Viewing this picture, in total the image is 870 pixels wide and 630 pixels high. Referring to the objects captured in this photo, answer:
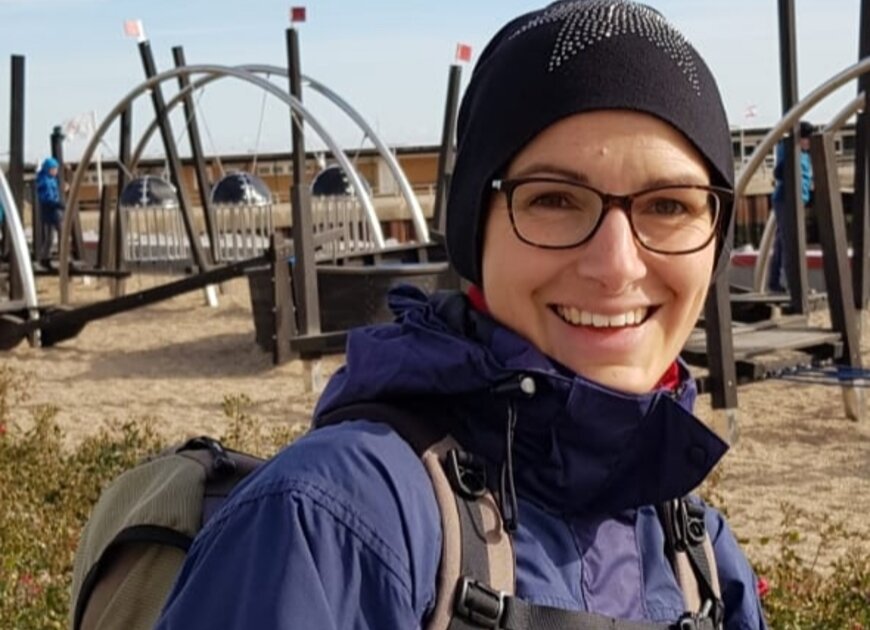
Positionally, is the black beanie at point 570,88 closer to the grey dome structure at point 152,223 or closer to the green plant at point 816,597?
the green plant at point 816,597

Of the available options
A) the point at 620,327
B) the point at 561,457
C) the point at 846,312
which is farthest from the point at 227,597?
the point at 846,312

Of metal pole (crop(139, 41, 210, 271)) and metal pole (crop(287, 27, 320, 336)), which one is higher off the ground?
metal pole (crop(139, 41, 210, 271))

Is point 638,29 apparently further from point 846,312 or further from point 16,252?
point 16,252

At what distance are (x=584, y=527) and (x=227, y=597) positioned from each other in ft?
1.23

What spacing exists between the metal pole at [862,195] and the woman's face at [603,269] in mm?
7546

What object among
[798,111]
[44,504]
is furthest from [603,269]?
[798,111]

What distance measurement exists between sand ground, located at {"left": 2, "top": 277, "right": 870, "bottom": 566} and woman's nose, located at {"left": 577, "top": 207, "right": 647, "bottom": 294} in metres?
3.51

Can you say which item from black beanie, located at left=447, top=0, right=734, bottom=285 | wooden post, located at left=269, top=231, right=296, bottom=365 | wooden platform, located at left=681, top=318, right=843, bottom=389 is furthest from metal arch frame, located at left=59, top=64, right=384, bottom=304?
black beanie, located at left=447, top=0, right=734, bottom=285

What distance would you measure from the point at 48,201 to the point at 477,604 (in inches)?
669

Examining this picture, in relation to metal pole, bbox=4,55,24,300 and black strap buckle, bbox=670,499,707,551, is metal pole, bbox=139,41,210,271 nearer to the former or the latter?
metal pole, bbox=4,55,24,300

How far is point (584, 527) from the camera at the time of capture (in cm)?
131

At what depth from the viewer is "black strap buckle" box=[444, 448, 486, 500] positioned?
3.96 feet

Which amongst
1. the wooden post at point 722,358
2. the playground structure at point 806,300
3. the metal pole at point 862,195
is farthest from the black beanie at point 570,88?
the metal pole at point 862,195

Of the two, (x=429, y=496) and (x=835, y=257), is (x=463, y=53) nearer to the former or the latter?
(x=835, y=257)
